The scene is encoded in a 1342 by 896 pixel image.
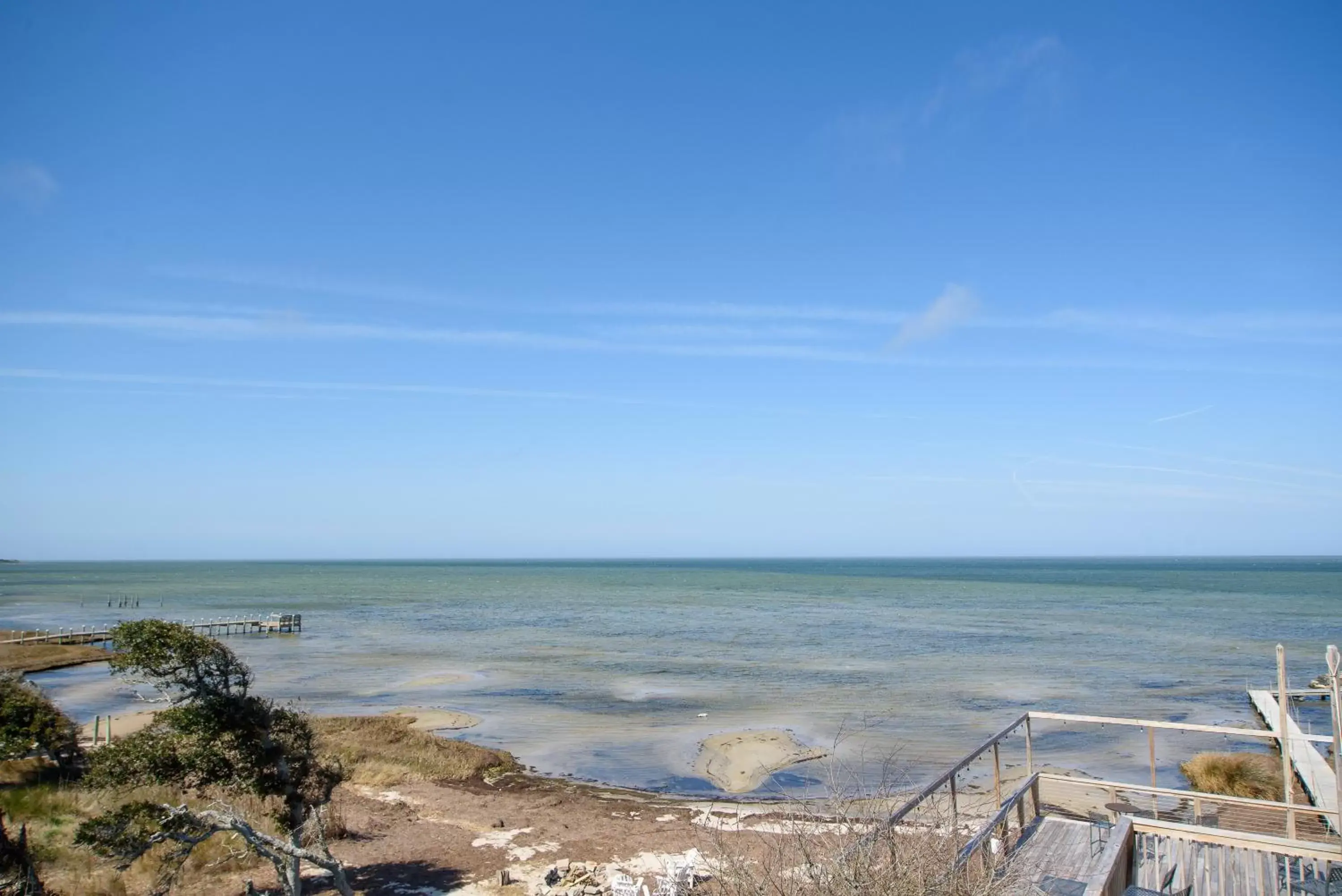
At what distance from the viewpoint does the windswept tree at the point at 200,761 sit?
37.1 feet

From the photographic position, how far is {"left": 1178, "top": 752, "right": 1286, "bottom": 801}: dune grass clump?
19016mm

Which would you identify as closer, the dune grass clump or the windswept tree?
the windswept tree

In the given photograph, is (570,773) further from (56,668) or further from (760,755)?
(56,668)

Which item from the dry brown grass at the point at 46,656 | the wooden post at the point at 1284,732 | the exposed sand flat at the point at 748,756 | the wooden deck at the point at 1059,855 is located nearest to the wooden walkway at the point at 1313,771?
the wooden post at the point at 1284,732

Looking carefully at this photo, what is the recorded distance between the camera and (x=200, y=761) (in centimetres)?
1193

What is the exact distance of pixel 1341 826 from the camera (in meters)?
8.66

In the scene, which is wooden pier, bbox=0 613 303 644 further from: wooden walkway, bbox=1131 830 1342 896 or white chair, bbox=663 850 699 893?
wooden walkway, bbox=1131 830 1342 896

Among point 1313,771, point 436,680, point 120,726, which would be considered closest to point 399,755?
point 120,726

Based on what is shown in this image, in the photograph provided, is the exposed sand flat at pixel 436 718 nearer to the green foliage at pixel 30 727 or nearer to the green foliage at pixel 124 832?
the green foliage at pixel 30 727

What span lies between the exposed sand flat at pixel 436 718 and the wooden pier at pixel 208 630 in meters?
25.2

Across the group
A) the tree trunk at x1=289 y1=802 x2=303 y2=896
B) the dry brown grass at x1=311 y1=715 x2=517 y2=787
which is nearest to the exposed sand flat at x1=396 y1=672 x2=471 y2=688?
the dry brown grass at x1=311 y1=715 x2=517 y2=787

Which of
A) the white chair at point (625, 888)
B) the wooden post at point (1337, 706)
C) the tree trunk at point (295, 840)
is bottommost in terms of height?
the white chair at point (625, 888)

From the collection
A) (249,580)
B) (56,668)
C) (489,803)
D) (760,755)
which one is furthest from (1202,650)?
(249,580)

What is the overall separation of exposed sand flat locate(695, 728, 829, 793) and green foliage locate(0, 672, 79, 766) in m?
14.6
